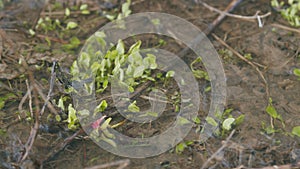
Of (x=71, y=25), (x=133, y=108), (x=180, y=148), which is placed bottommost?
(x=180, y=148)

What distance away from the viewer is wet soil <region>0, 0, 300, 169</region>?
75.3 inches

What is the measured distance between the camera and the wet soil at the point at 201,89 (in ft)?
6.28

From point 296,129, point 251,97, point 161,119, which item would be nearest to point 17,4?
point 161,119

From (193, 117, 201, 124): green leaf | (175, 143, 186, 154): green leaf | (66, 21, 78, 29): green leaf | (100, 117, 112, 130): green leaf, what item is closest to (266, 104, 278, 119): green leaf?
(193, 117, 201, 124): green leaf

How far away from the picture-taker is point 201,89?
224 centimetres

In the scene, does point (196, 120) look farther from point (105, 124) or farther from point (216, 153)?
point (105, 124)

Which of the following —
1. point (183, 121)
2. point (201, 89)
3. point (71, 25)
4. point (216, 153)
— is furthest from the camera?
point (71, 25)

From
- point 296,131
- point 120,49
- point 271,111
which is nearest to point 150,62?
point 120,49

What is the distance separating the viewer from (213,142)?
1.98 m

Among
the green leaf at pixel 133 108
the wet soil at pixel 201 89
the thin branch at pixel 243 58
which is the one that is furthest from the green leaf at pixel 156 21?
the green leaf at pixel 133 108

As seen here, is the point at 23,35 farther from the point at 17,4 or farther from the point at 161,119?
the point at 161,119

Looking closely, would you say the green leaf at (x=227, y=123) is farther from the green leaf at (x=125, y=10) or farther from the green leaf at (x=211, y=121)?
the green leaf at (x=125, y=10)

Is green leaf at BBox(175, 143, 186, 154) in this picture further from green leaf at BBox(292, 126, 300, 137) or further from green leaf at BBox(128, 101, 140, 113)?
green leaf at BBox(292, 126, 300, 137)

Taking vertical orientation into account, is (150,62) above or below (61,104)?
above
